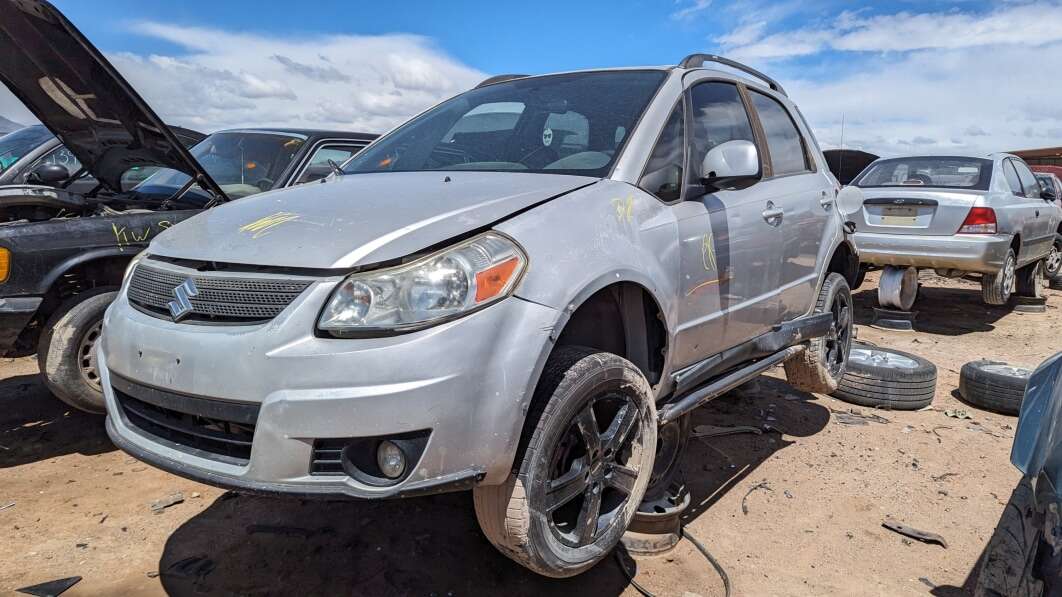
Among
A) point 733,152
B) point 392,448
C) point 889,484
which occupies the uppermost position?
point 733,152

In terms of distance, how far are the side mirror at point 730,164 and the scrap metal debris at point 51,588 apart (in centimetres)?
288

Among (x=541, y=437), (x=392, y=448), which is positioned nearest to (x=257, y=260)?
(x=392, y=448)

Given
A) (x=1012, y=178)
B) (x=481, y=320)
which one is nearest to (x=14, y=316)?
(x=481, y=320)

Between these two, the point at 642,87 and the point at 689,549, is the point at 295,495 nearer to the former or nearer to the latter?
the point at 689,549

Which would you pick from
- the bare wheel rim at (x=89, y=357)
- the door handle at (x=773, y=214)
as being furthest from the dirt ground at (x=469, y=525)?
the door handle at (x=773, y=214)

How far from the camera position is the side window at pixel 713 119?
3.06 metres

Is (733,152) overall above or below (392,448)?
above

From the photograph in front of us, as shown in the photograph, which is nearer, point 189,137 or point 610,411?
point 610,411

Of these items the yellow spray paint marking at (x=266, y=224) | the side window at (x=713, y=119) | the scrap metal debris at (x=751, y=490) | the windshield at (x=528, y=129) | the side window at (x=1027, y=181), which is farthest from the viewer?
the side window at (x=1027, y=181)

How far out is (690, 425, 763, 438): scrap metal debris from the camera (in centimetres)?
423

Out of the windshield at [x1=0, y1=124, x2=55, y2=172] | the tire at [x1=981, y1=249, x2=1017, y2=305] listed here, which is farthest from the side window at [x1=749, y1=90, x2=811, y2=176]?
the windshield at [x1=0, y1=124, x2=55, y2=172]

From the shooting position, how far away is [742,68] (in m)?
3.95

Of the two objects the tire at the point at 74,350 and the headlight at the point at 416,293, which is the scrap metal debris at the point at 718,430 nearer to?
the headlight at the point at 416,293

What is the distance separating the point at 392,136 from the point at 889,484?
3.15 m
